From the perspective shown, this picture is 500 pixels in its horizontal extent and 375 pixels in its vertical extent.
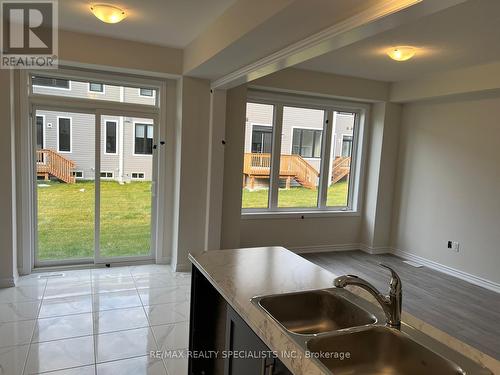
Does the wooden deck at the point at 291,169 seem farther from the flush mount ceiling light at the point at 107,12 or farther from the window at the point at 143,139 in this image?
the flush mount ceiling light at the point at 107,12

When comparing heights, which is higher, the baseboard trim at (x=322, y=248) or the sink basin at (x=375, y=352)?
the sink basin at (x=375, y=352)

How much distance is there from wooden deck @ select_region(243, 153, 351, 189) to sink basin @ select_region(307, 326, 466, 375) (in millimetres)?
3992

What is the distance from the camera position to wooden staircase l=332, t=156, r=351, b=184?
6000mm

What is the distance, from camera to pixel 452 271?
5059 millimetres

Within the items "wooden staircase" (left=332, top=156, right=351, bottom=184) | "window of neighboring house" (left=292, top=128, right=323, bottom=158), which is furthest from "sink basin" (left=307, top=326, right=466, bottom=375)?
"wooden staircase" (left=332, top=156, right=351, bottom=184)

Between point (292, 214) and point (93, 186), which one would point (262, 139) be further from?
point (93, 186)

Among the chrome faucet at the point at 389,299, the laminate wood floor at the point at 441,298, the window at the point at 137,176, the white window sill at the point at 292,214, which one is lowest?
the laminate wood floor at the point at 441,298

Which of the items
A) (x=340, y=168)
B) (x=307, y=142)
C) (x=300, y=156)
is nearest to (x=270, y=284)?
(x=300, y=156)

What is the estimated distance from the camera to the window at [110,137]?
459 cm

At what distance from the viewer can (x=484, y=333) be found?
3.45 metres

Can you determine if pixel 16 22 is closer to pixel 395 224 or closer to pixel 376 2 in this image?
pixel 376 2

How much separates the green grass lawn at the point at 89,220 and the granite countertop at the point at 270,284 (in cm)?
270

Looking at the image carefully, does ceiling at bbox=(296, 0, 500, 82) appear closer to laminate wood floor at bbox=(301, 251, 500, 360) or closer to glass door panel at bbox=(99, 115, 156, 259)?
glass door panel at bbox=(99, 115, 156, 259)

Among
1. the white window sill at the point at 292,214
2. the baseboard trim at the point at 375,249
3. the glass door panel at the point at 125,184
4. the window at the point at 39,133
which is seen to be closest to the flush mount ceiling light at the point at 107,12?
the glass door panel at the point at 125,184
